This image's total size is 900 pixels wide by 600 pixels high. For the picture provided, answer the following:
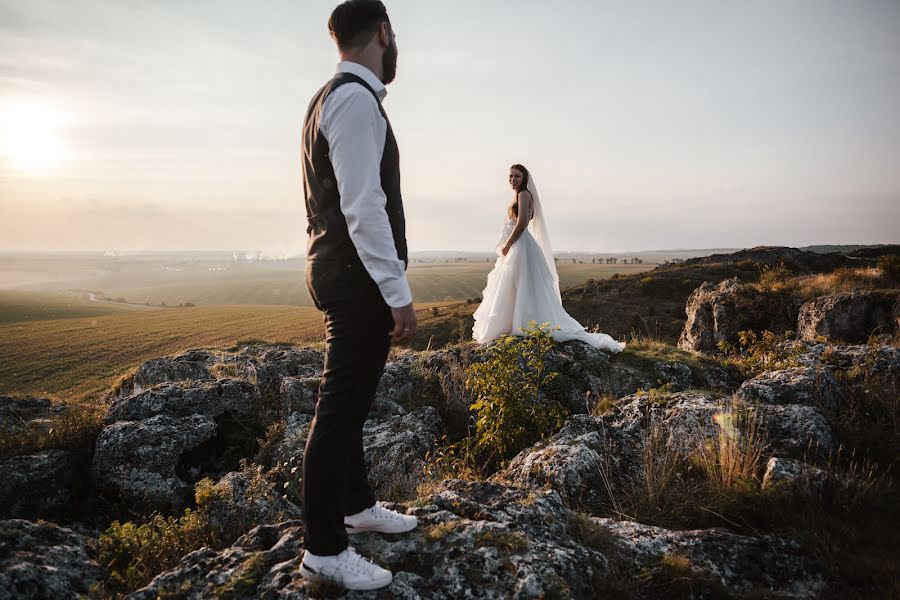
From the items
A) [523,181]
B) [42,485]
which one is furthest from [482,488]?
[523,181]

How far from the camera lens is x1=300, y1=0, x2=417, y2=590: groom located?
2439 mm

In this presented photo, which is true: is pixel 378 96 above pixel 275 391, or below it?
above

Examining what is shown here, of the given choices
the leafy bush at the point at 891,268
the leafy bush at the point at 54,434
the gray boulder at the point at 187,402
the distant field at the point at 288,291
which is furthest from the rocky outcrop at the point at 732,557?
the distant field at the point at 288,291

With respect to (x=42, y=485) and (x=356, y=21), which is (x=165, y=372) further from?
(x=356, y=21)

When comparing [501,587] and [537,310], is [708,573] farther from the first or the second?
[537,310]

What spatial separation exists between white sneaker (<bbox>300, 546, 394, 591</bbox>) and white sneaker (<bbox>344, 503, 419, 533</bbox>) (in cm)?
39

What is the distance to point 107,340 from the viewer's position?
45.8 metres

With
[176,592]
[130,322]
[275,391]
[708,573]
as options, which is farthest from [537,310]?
[130,322]

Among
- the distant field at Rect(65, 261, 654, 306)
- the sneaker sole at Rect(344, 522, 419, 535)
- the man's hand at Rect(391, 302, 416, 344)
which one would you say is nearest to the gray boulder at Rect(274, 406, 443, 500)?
the sneaker sole at Rect(344, 522, 419, 535)

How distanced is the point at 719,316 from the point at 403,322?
1586 centimetres

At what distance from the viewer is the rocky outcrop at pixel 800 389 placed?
4.73 meters

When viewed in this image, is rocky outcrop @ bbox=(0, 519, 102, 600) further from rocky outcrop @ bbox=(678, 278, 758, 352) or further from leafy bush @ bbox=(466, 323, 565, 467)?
rocky outcrop @ bbox=(678, 278, 758, 352)

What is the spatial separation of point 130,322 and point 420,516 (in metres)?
68.4

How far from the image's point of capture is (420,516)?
3.17 metres
